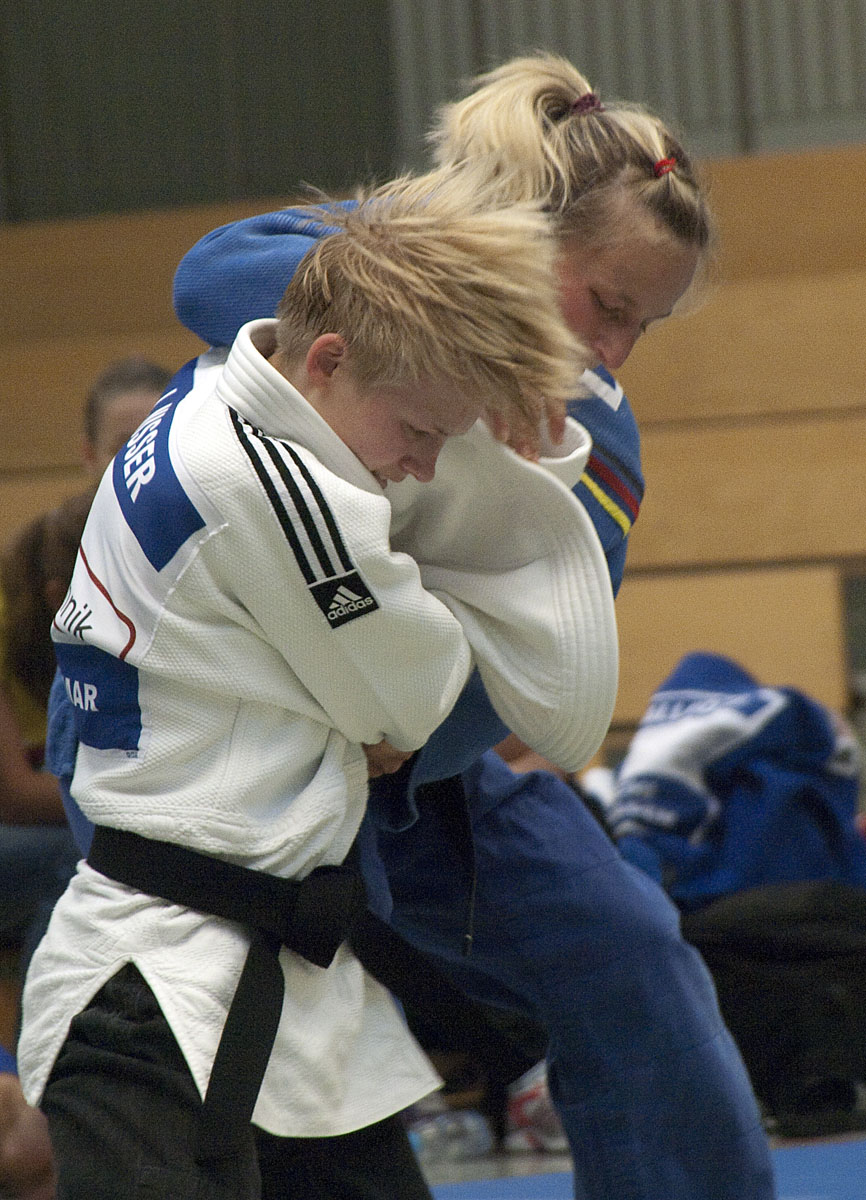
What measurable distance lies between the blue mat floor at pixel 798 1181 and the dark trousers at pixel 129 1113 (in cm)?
132

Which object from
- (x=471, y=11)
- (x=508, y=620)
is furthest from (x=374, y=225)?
(x=471, y=11)

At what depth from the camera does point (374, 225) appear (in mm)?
1120

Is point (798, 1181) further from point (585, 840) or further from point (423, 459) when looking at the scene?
point (423, 459)

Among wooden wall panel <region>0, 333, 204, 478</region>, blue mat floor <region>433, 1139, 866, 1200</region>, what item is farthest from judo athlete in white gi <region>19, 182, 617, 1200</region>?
wooden wall panel <region>0, 333, 204, 478</region>

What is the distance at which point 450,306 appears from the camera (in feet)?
3.43

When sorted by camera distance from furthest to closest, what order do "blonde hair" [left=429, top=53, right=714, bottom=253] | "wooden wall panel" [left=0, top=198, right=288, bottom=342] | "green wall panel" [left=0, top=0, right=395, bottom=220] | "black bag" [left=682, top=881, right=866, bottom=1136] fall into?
"green wall panel" [left=0, top=0, right=395, bottom=220] < "wooden wall panel" [left=0, top=198, right=288, bottom=342] < "black bag" [left=682, top=881, right=866, bottom=1136] < "blonde hair" [left=429, top=53, right=714, bottom=253]

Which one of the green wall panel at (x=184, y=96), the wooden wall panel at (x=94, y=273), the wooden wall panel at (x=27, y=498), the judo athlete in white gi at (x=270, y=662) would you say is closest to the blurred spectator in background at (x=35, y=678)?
the judo athlete in white gi at (x=270, y=662)

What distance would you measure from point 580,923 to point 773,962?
135 cm

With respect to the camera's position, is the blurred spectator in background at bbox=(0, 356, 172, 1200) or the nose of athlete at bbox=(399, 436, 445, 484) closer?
the nose of athlete at bbox=(399, 436, 445, 484)

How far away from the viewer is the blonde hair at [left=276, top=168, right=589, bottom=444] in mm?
1050

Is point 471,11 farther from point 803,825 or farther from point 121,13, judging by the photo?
point 803,825

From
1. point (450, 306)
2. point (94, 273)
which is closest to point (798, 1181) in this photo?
point (450, 306)

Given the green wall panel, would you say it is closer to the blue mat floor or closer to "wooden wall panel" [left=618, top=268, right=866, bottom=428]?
"wooden wall panel" [left=618, top=268, right=866, bottom=428]

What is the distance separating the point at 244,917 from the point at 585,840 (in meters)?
0.53
